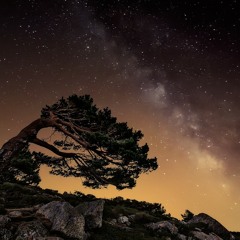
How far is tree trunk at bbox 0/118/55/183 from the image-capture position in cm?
1528

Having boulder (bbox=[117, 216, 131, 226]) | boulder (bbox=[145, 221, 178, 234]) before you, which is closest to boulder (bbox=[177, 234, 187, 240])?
boulder (bbox=[145, 221, 178, 234])

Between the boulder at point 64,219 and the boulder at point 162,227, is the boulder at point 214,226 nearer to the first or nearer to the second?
the boulder at point 162,227

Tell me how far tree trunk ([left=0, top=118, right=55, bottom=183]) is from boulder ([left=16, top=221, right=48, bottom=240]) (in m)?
3.63

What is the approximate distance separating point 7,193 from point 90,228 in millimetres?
10247

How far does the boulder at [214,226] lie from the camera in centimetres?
2419

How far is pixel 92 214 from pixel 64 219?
223cm

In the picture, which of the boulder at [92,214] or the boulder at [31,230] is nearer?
the boulder at [31,230]

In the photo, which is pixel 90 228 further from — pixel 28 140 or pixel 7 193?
pixel 7 193

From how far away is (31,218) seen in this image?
1405 cm

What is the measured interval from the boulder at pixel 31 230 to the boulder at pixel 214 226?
16.0 m

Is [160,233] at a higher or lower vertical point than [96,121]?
lower

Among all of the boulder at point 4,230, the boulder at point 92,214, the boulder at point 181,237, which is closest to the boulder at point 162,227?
the boulder at point 181,237

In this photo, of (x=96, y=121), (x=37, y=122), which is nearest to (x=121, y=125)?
(x=96, y=121)

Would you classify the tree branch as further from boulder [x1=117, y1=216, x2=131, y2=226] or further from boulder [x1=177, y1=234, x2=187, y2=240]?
boulder [x1=177, y1=234, x2=187, y2=240]
